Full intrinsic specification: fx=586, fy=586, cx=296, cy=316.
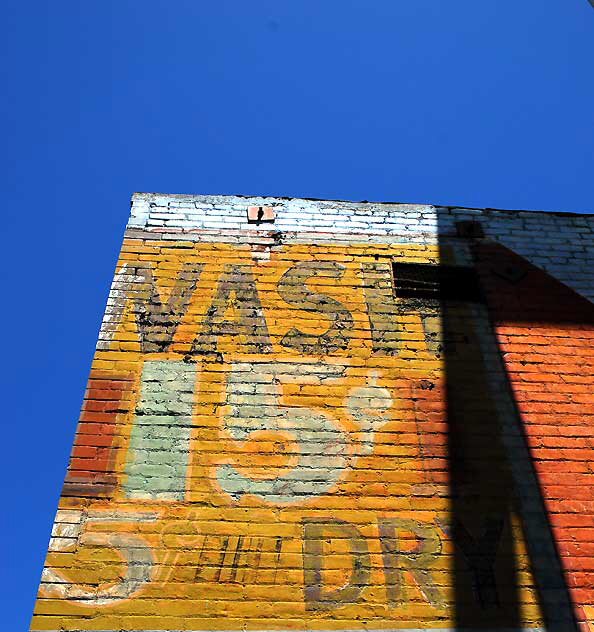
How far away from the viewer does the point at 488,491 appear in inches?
202

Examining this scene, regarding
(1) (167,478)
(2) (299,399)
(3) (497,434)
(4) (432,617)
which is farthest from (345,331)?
(4) (432,617)

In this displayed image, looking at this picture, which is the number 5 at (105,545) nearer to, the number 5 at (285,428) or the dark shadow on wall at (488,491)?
the number 5 at (285,428)

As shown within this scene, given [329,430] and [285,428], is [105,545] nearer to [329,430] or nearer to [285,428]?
[285,428]

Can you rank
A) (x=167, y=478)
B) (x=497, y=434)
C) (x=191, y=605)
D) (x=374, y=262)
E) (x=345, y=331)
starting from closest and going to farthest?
(x=191, y=605) → (x=167, y=478) → (x=497, y=434) → (x=345, y=331) → (x=374, y=262)

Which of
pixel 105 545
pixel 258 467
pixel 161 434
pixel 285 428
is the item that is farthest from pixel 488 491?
pixel 105 545

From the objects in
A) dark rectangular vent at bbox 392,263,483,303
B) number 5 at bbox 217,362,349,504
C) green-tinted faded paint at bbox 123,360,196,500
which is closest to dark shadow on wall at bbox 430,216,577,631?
dark rectangular vent at bbox 392,263,483,303

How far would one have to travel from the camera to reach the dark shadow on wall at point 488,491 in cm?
457

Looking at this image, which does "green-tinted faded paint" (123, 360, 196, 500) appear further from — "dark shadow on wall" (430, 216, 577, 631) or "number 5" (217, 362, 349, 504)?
"dark shadow on wall" (430, 216, 577, 631)

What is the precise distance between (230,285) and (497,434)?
121 inches

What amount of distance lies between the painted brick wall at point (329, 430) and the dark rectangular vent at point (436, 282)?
0.27 ft

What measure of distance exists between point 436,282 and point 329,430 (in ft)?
7.27

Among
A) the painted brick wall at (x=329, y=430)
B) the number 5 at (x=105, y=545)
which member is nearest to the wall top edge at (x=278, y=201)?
the painted brick wall at (x=329, y=430)

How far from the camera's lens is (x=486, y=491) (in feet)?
16.8

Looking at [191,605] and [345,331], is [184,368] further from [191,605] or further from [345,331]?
[191,605]
